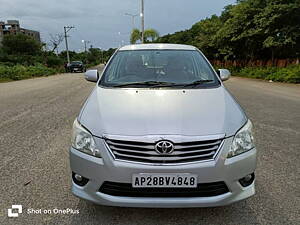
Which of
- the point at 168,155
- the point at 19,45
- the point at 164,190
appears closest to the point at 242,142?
the point at 168,155

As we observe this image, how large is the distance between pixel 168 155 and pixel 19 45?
4333 centimetres

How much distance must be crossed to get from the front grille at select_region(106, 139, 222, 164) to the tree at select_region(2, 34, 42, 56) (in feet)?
139

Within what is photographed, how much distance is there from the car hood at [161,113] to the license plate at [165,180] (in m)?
0.33

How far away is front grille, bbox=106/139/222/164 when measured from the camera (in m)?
2.06

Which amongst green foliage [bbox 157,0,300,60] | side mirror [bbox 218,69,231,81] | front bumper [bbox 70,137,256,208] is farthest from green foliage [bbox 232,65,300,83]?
front bumper [bbox 70,137,256,208]

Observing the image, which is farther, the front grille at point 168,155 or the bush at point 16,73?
the bush at point 16,73

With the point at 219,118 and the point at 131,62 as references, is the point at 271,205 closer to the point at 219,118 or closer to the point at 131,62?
the point at 219,118

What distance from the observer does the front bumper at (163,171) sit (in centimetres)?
204

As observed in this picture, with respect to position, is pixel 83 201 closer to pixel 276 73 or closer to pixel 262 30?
pixel 276 73

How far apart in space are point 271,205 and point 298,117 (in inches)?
177

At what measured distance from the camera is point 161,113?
7.62 feet

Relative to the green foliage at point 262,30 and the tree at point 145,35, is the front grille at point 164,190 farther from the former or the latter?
the tree at point 145,35

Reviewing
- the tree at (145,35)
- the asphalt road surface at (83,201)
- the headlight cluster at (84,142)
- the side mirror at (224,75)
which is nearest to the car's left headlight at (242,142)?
the asphalt road surface at (83,201)

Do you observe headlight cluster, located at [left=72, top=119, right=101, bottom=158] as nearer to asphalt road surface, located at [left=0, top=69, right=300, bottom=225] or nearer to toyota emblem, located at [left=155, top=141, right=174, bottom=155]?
toyota emblem, located at [left=155, top=141, right=174, bottom=155]
